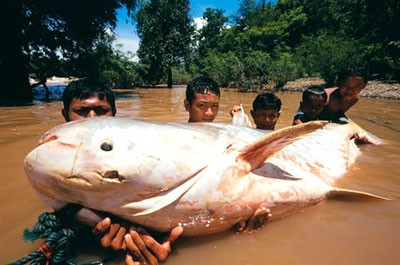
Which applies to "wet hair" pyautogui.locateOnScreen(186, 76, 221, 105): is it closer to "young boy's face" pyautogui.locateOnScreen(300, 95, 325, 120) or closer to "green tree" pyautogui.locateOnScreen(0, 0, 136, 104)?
"young boy's face" pyautogui.locateOnScreen(300, 95, 325, 120)

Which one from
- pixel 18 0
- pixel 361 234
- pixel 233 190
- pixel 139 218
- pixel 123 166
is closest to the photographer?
pixel 123 166

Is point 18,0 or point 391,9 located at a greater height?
point 391,9

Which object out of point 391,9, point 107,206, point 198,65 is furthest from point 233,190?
point 198,65

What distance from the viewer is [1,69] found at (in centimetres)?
830

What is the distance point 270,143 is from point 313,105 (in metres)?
2.80

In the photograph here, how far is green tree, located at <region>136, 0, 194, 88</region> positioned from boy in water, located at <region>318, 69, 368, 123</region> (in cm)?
1940

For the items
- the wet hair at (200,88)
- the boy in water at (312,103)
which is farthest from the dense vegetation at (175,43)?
the wet hair at (200,88)

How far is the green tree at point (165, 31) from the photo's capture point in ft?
71.0

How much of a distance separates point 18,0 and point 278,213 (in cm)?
1033

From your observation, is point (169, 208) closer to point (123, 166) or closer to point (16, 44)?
point (123, 166)

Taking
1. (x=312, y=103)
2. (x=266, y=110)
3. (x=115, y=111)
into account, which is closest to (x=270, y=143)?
(x=115, y=111)

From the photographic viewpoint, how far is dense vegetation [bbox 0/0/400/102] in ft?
30.5

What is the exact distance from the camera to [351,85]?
12.8ft

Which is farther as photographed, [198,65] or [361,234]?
[198,65]
